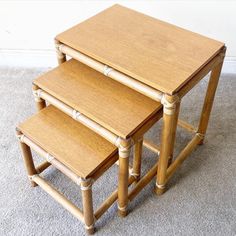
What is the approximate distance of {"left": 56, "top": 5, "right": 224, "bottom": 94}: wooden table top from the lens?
1085 millimetres

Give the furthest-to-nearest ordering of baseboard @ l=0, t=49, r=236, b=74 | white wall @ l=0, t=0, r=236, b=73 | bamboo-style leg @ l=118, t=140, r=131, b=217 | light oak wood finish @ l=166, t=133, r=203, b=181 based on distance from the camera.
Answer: baseboard @ l=0, t=49, r=236, b=74, white wall @ l=0, t=0, r=236, b=73, light oak wood finish @ l=166, t=133, r=203, b=181, bamboo-style leg @ l=118, t=140, r=131, b=217

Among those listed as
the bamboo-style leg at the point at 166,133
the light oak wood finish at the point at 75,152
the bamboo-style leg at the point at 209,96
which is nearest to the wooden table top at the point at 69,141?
the light oak wood finish at the point at 75,152

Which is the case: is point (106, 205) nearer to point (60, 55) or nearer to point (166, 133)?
point (166, 133)

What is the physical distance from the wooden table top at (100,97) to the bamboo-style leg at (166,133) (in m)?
0.06

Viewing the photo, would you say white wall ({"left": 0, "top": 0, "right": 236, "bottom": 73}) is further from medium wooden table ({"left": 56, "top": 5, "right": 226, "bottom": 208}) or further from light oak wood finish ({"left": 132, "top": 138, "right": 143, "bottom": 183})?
light oak wood finish ({"left": 132, "top": 138, "right": 143, "bottom": 183})

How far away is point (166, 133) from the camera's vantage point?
3.64 feet

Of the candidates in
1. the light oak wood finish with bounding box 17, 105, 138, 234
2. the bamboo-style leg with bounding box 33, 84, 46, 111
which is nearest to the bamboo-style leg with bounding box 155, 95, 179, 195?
the light oak wood finish with bounding box 17, 105, 138, 234

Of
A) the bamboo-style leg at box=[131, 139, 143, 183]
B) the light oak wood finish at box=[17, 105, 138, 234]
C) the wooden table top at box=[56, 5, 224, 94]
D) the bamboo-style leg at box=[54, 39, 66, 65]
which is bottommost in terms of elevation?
the bamboo-style leg at box=[131, 139, 143, 183]

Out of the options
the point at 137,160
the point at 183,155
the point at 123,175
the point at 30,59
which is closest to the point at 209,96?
the point at 183,155

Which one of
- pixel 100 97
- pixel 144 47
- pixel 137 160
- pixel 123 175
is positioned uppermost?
pixel 144 47

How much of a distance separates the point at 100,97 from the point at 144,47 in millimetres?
223

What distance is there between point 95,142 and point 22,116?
669 millimetres

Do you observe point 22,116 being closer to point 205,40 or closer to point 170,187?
point 170,187

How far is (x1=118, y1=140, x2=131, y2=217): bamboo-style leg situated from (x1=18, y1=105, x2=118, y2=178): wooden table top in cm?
5
